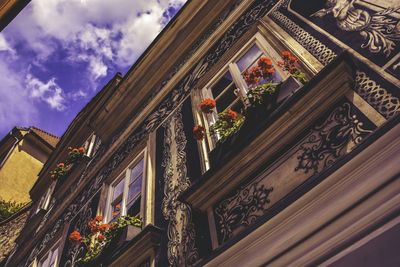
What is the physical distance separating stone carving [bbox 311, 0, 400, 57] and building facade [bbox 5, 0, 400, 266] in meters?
0.01

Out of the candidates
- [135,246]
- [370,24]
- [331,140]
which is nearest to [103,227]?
[135,246]

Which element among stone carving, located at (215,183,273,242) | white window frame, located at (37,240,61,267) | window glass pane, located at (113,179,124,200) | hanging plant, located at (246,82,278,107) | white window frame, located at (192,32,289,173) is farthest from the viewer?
white window frame, located at (37,240,61,267)

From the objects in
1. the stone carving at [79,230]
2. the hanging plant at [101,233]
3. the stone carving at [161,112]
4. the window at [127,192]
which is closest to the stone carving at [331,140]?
the stone carving at [161,112]

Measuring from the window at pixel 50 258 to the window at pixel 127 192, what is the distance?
1776 millimetres

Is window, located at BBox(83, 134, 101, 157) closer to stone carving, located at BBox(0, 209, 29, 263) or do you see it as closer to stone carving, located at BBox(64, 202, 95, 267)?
stone carving, located at BBox(64, 202, 95, 267)

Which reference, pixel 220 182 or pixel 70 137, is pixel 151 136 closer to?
pixel 220 182

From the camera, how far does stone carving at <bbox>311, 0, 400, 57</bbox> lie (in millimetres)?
3342

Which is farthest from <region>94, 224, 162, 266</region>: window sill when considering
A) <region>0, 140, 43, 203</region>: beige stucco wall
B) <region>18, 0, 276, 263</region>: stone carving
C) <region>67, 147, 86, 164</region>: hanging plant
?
<region>0, 140, 43, 203</region>: beige stucco wall

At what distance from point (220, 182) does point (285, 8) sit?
2.52 meters

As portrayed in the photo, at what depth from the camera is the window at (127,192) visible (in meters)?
6.09

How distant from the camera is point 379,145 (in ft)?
8.79

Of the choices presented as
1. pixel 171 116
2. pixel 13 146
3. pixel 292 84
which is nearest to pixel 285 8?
pixel 292 84

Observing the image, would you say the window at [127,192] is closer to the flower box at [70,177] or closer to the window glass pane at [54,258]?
the window glass pane at [54,258]

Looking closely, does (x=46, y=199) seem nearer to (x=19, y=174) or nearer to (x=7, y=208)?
(x=7, y=208)
